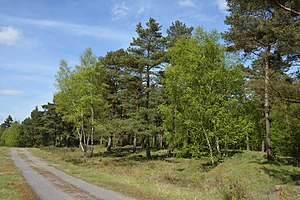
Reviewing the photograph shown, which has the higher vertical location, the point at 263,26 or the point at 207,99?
the point at 263,26

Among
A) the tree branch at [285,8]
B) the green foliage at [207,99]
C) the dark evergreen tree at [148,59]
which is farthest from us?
the dark evergreen tree at [148,59]

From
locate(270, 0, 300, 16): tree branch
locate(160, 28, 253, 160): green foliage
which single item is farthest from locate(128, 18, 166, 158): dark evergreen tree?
locate(270, 0, 300, 16): tree branch

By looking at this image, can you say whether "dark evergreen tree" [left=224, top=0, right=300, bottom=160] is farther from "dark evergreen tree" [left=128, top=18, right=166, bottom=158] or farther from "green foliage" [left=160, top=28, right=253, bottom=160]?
"dark evergreen tree" [left=128, top=18, right=166, bottom=158]

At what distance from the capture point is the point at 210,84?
76.8 ft

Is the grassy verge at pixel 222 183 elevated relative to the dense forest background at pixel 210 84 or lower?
lower

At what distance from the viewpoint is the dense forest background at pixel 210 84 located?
15594 mm

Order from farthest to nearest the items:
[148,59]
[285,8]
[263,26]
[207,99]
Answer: [148,59] < [207,99] < [263,26] < [285,8]

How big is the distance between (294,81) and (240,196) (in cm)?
883

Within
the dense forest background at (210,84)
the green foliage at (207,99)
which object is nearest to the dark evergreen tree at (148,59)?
the dense forest background at (210,84)

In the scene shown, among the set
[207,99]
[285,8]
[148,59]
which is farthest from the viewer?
[148,59]

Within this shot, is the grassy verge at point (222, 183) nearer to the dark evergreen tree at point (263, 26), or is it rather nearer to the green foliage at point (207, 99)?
the green foliage at point (207, 99)

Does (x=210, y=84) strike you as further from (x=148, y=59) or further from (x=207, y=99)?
(x=148, y=59)

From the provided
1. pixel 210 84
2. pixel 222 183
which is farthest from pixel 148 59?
pixel 222 183

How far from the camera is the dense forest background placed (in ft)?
51.2
